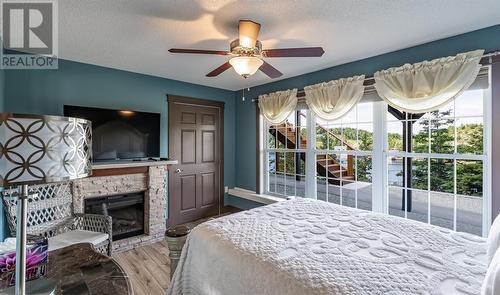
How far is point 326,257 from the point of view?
127 cm

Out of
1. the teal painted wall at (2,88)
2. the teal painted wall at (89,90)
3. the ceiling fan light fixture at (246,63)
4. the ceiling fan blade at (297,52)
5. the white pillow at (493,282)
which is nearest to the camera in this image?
the white pillow at (493,282)

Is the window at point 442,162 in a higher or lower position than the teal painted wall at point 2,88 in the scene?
lower

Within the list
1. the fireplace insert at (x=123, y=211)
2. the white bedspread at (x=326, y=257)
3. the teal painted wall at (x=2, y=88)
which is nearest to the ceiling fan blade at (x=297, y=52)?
the white bedspread at (x=326, y=257)

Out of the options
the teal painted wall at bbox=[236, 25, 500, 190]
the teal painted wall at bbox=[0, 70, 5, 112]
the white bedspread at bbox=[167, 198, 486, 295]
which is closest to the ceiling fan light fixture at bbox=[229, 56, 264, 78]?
the white bedspread at bbox=[167, 198, 486, 295]

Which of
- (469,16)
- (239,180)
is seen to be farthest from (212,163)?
(469,16)

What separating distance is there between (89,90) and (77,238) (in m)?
1.84

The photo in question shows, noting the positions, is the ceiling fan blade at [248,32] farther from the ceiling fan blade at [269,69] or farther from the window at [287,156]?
the window at [287,156]

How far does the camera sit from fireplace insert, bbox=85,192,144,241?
2951mm

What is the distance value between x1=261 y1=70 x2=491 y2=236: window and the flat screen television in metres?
2.09

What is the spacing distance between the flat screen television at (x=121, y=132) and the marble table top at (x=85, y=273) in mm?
1899

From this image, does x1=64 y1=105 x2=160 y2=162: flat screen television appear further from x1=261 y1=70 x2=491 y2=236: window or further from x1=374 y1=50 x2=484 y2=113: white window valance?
x1=374 y1=50 x2=484 y2=113: white window valance

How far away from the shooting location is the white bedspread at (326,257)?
3.51 feet

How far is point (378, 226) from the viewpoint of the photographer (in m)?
1.75

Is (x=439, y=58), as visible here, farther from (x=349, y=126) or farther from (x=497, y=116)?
(x=349, y=126)
